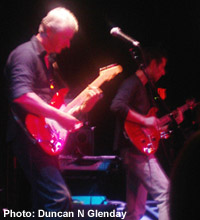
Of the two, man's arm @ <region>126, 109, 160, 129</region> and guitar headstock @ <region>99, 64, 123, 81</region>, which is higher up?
guitar headstock @ <region>99, 64, 123, 81</region>

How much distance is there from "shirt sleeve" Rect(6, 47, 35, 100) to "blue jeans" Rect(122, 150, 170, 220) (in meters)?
1.34

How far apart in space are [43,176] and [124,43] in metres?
3.31

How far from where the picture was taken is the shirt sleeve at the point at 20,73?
2.07 m

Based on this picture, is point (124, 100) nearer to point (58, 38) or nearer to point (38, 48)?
point (58, 38)

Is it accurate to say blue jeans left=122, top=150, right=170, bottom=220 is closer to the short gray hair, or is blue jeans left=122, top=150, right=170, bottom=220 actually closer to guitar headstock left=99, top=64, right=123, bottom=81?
guitar headstock left=99, top=64, right=123, bottom=81

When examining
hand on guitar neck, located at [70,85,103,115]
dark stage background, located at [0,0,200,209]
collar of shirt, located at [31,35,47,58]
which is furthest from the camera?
dark stage background, located at [0,0,200,209]

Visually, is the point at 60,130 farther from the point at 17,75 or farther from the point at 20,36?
the point at 20,36

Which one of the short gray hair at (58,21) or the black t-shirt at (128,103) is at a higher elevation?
the short gray hair at (58,21)

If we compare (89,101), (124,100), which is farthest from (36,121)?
(124,100)

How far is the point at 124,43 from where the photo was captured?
489 centimetres

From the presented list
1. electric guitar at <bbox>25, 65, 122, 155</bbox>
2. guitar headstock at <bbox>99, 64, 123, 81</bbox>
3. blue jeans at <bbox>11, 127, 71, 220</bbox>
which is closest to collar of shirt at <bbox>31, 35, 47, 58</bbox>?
electric guitar at <bbox>25, 65, 122, 155</bbox>

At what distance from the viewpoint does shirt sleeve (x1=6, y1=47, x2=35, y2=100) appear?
6.79 feet

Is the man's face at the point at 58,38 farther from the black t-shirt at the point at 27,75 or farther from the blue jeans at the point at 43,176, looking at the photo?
the blue jeans at the point at 43,176

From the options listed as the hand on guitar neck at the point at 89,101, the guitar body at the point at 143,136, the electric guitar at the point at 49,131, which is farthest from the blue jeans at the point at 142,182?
the electric guitar at the point at 49,131
